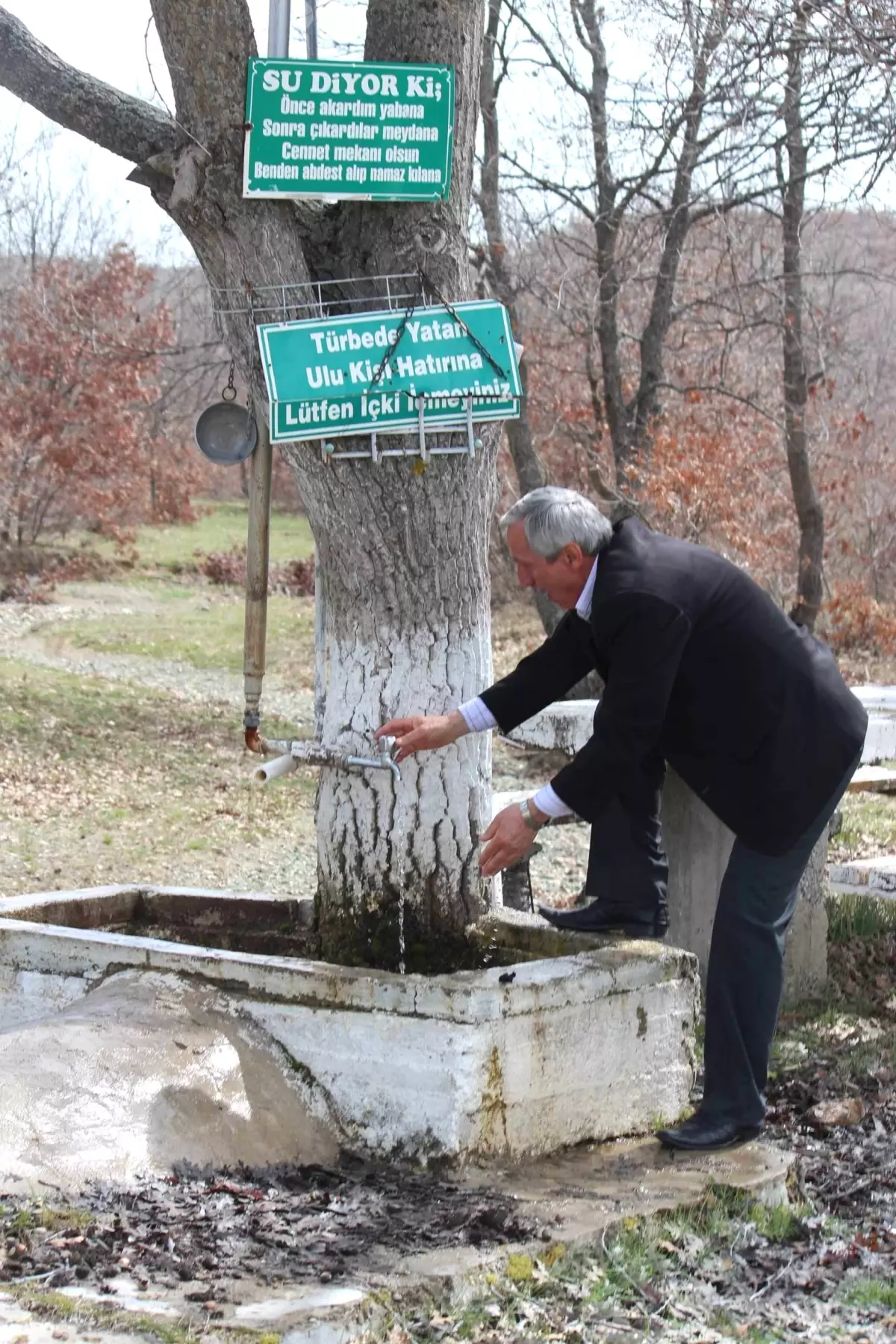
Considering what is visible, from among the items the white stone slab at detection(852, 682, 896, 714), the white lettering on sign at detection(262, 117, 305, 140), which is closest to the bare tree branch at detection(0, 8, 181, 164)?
the white lettering on sign at detection(262, 117, 305, 140)

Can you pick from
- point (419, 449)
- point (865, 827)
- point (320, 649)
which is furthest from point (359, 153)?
point (865, 827)

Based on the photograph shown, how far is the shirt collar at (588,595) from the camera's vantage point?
4074mm

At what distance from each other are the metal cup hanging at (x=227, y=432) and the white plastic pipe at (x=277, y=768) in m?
0.98

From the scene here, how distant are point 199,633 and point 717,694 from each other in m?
16.6

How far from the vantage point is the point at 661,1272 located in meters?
3.34

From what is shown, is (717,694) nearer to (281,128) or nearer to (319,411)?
(319,411)

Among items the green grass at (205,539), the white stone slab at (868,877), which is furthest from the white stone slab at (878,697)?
the green grass at (205,539)

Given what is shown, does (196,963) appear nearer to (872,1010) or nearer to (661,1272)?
(661,1272)

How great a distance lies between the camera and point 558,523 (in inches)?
159

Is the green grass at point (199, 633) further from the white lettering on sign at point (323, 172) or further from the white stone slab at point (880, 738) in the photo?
the white lettering on sign at point (323, 172)

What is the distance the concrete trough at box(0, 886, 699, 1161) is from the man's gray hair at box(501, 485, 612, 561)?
1.15 meters

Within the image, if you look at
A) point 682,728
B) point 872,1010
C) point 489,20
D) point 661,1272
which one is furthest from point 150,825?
point 489,20

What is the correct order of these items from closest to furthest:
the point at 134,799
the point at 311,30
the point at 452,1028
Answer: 1. the point at 452,1028
2. the point at 311,30
3. the point at 134,799

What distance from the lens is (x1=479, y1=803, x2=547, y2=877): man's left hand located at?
4023mm
